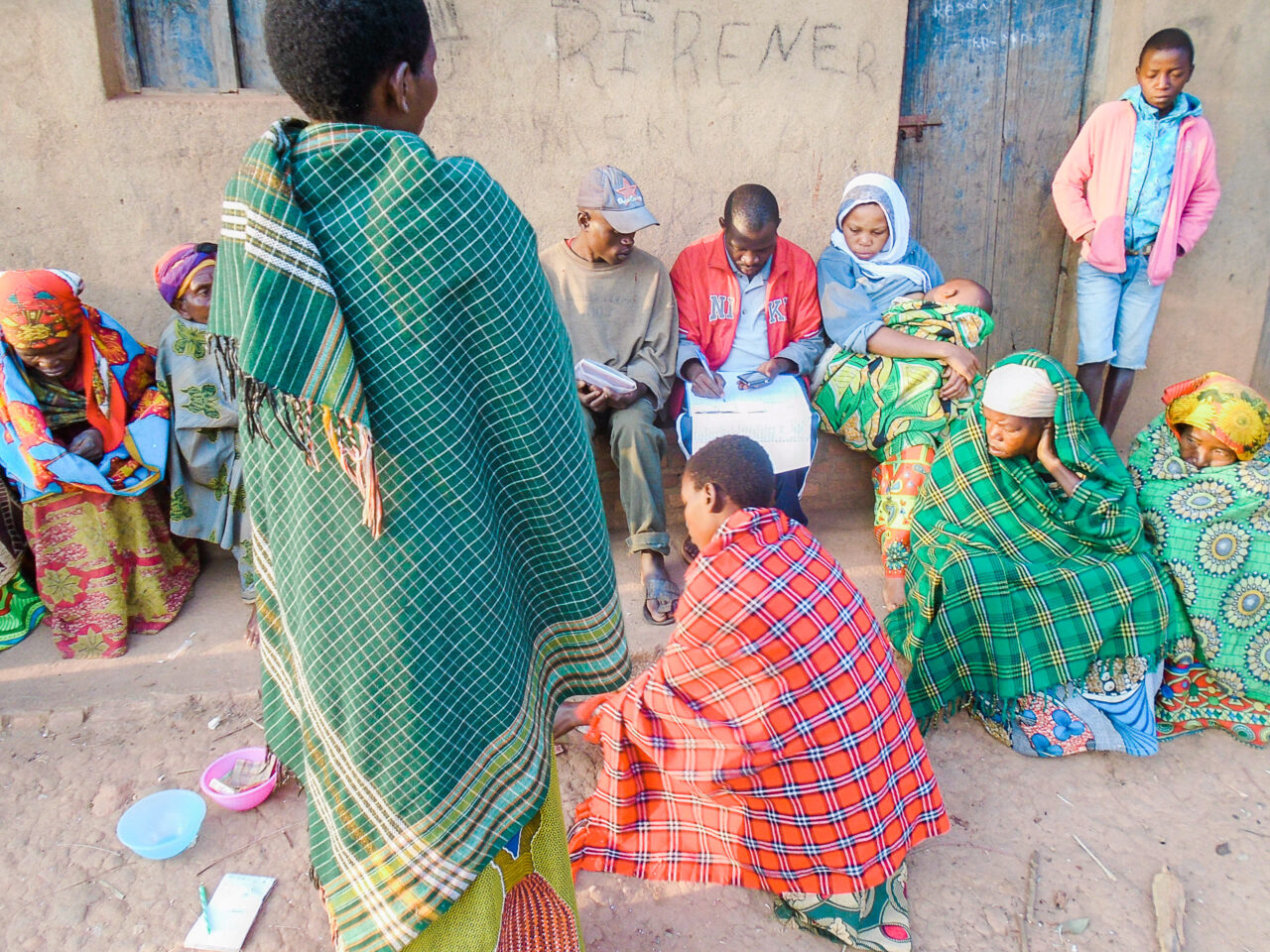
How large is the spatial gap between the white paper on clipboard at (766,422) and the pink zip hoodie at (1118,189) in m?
2.02

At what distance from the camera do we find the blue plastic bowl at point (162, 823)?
2365 mm

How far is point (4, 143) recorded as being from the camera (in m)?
3.50

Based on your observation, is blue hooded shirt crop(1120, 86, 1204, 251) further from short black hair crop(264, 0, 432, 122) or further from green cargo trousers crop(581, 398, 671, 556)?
short black hair crop(264, 0, 432, 122)

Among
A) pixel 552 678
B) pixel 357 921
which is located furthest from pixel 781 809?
pixel 357 921

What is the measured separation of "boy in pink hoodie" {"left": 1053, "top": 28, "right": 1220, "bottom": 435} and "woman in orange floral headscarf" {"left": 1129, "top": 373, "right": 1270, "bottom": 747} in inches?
64.8

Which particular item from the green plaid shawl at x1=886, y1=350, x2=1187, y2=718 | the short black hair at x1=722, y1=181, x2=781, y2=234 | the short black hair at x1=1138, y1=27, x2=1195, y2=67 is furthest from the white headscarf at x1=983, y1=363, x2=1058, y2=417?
the short black hair at x1=1138, y1=27, x2=1195, y2=67

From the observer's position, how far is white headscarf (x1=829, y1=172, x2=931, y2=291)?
401cm

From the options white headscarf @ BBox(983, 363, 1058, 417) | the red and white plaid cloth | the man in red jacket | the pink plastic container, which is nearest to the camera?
the red and white plaid cloth

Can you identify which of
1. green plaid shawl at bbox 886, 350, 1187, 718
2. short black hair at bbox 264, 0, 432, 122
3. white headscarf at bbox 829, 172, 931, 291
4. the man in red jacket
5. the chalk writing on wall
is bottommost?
green plaid shawl at bbox 886, 350, 1187, 718

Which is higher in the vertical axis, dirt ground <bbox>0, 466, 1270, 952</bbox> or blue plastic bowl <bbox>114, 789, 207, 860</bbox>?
blue plastic bowl <bbox>114, 789, 207, 860</bbox>

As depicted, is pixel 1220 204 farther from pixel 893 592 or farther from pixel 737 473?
pixel 737 473

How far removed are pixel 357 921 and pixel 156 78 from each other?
3691 mm

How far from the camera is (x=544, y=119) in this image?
396cm

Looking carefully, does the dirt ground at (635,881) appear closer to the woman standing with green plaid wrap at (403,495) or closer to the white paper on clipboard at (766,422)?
the woman standing with green plaid wrap at (403,495)
